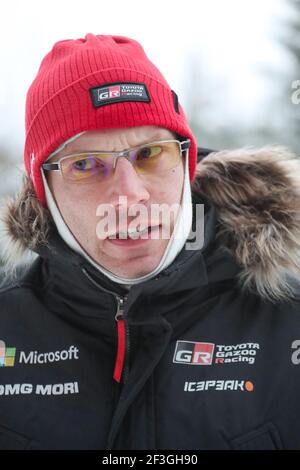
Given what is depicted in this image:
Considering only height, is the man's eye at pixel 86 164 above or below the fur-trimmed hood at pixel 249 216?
above

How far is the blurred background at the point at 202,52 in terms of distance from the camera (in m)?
14.3

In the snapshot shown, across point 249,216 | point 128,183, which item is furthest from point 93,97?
point 249,216

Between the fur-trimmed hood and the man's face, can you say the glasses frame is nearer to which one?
the man's face

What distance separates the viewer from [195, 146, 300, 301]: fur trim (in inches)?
86.0

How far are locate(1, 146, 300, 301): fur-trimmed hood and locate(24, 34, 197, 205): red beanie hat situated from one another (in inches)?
4.3

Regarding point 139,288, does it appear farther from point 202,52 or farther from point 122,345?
point 202,52

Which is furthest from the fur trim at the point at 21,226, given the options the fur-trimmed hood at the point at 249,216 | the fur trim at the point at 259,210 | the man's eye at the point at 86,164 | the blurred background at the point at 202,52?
the blurred background at the point at 202,52

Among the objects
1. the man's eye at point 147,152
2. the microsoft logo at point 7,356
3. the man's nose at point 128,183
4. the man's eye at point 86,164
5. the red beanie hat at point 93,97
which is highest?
the red beanie hat at point 93,97

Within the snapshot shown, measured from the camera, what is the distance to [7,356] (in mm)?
2158

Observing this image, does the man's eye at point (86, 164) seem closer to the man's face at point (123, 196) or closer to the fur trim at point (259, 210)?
the man's face at point (123, 196)

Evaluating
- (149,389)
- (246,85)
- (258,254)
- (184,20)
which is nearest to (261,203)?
(258,254)

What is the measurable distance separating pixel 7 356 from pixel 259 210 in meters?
1.11

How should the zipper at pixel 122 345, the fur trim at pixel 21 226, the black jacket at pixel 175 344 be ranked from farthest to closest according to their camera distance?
1. the fur trim at pixel 21 226
2. the zipper at pixel 122 345
3. the black jacket at pixel 175 344

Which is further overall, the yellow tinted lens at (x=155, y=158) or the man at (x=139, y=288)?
the yellow tinted lens at (x=155, y=158)
